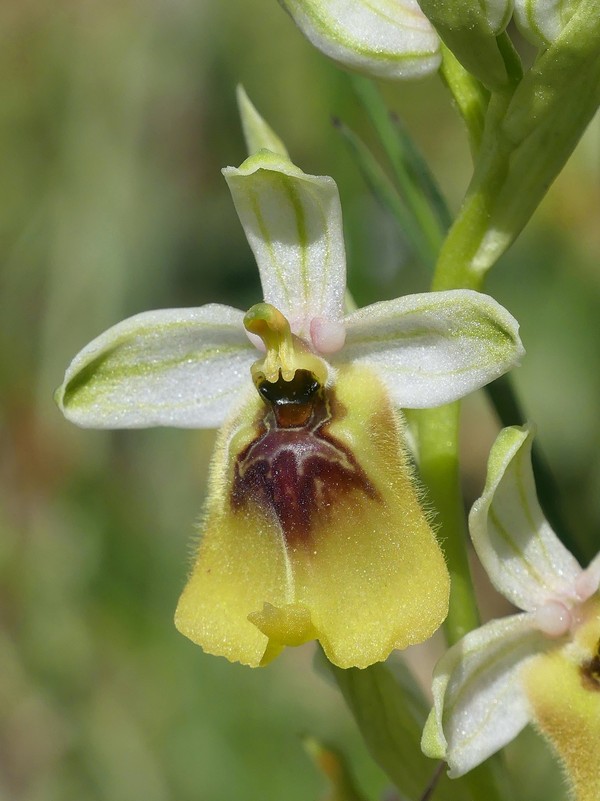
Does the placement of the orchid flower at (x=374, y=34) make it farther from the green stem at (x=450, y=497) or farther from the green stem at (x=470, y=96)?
the green stem at (x=450, y=497)

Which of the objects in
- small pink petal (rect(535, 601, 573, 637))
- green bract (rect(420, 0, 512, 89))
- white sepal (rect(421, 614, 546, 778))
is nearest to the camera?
green bract (rect(420, 0, 512, 89))

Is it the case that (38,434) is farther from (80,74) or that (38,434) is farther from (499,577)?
(499,577)

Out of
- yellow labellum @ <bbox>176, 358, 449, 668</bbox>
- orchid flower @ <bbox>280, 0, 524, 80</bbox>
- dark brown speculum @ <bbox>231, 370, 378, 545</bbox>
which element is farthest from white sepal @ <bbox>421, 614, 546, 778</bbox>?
orchid flower @ <bbox>280, 0, 524, 80</bbox>

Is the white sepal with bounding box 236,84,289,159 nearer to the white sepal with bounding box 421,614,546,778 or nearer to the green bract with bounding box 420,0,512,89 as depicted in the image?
the green bract with bounding box 420,0,512,89

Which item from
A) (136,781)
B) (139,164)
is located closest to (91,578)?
(136,781)

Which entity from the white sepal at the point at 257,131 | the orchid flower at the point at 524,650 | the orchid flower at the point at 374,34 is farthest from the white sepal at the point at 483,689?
the white sepal at the point at 257,131
